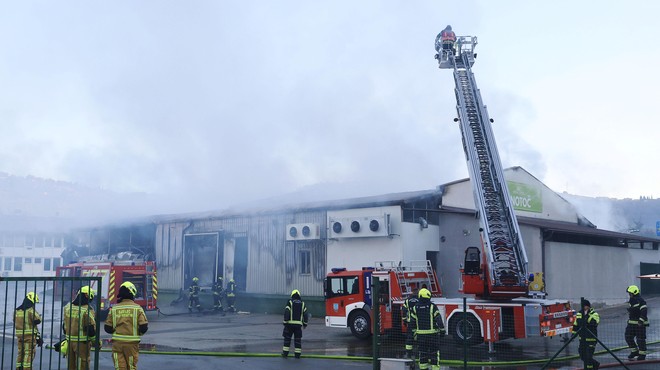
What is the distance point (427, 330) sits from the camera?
1101 cm

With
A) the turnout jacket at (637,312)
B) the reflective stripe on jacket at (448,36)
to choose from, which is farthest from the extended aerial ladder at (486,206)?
the turnout jacket at (637,312)

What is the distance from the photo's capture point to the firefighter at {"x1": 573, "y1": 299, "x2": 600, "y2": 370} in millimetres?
9551

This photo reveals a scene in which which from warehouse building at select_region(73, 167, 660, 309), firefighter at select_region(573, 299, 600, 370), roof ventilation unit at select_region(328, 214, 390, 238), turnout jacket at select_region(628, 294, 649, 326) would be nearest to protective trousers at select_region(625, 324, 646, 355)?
turnout jacket at select_region(628, 294, 649, 326)

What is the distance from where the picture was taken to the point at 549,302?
14922 mm

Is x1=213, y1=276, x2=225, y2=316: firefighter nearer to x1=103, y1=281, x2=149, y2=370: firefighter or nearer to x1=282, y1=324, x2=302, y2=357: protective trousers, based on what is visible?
x1=282, y1=324, x2=302, y2=357: protective trousers

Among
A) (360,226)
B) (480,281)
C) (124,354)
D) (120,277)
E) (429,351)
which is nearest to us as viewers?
(124,354)

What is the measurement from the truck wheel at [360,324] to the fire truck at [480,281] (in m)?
0.01

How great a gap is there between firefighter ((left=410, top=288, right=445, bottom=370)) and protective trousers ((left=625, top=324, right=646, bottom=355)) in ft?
15.7

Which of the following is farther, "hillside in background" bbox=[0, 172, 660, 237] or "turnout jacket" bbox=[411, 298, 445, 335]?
"hillside in background" bbox=[0, 172, 660, 237]

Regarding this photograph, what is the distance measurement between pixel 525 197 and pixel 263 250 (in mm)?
12430

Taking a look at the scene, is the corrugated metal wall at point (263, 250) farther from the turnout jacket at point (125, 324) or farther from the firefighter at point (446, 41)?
the turnout jacket at point (125, 324)

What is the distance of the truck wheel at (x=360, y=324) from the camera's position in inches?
668

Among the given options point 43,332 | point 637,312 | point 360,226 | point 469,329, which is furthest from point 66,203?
point 637,312

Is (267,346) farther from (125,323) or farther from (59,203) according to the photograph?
(59,203)
